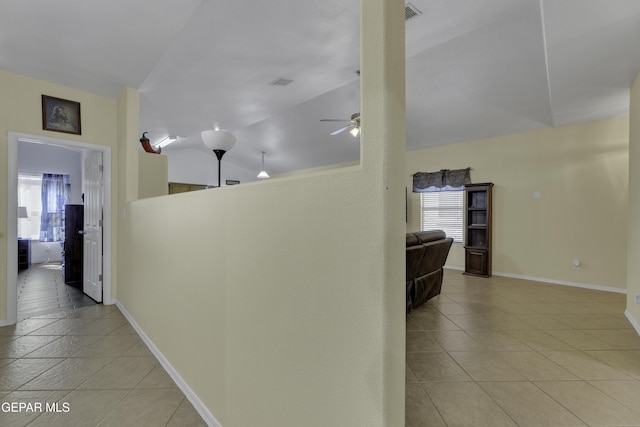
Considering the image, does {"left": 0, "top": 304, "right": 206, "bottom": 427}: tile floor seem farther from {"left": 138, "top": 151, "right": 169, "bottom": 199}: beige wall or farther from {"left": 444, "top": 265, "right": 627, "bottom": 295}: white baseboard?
{"left": 444, "top": 265, "right": 627, "bottom": 295}: white baseboard

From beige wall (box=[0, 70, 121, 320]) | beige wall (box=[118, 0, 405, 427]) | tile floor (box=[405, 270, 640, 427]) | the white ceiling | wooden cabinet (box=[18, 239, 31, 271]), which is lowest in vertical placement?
tile floor (box=[405, 270, 640, 427])

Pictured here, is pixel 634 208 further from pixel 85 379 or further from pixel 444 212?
pixel 85 379

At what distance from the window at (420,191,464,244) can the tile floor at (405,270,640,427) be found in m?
2.42

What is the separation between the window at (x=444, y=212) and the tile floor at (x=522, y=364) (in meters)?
2.42

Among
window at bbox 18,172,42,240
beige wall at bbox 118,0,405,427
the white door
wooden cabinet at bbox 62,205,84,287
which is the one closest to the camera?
→ beige wall at bbox 118,0,405,427

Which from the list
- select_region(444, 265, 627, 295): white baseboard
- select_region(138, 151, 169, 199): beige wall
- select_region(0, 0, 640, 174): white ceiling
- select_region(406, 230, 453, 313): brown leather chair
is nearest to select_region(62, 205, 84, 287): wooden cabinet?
select_region(138, 151, 169, 199): beige wall

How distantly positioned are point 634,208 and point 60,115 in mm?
6066

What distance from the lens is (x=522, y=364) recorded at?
2.25 meters

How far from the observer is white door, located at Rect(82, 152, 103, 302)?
3734mm

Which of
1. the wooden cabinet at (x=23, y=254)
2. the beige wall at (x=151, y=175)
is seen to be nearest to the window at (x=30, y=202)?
the wooden cabinet at (x=23, y=254)

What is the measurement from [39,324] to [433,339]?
12.6 feet

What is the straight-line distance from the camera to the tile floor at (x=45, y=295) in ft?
11.5

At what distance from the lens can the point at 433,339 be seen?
8.93 ft

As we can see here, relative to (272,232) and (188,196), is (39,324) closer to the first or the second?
(188,196)
